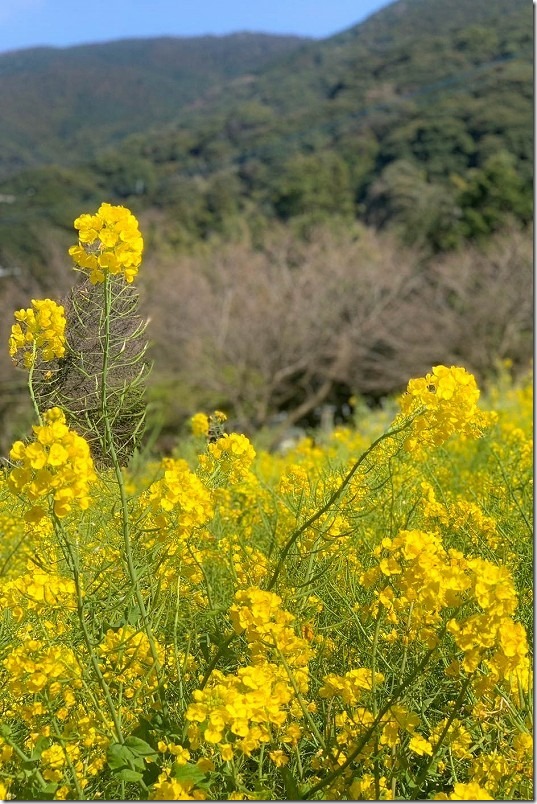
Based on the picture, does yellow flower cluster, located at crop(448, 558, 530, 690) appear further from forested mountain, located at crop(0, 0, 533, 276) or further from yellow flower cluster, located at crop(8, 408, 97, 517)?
forested mountain, located at crop(0, 0, 533, 276)

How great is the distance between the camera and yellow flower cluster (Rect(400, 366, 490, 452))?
142cm

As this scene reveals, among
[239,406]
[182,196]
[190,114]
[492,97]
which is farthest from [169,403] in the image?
[190,114]

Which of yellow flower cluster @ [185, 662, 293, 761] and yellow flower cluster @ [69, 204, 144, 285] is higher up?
yellow flower cluster @ [69, 204, 144, 285]

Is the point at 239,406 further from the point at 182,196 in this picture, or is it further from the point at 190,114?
the point at 190,114

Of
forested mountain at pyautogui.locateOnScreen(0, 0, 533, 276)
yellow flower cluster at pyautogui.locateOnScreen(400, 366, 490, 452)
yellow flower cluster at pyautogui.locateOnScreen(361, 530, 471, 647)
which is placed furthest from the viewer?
forested mountain at pyautogui.locateOnScreen(0, 0, 533, 276)

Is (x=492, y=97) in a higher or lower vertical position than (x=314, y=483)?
higher

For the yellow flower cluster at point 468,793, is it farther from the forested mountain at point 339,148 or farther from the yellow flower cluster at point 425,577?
the forested mountain at point 339,148

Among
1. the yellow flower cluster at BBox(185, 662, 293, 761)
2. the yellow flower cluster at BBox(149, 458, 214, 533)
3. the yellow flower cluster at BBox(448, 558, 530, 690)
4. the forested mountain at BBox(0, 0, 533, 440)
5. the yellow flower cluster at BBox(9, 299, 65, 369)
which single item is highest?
the forested mountain at BBox(0, 0, 533, 440)

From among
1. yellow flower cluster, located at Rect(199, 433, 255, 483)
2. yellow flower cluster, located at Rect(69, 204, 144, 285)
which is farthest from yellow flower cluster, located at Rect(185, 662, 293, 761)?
yellow flower cluster, located at Rect(69, 204, 144, 285)

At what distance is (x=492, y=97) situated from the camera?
28.9 meters

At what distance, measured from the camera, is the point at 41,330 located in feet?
5.36

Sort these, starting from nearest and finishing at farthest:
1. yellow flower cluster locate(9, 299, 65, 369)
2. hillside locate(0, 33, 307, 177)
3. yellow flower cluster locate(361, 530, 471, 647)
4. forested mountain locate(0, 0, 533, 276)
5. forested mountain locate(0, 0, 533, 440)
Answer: yellow flower cluster locate(361, 530, 471, 647) < yellow flower cluster locate(9, 299, 65, 369) < forested mountain locate(0, 0, 533, 440) < forested mountain locate(0, 0, 533, 276) < hillside locate(0, 33, 307, 177)

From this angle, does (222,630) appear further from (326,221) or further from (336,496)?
(326,221)

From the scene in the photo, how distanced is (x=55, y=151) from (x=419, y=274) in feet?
156
